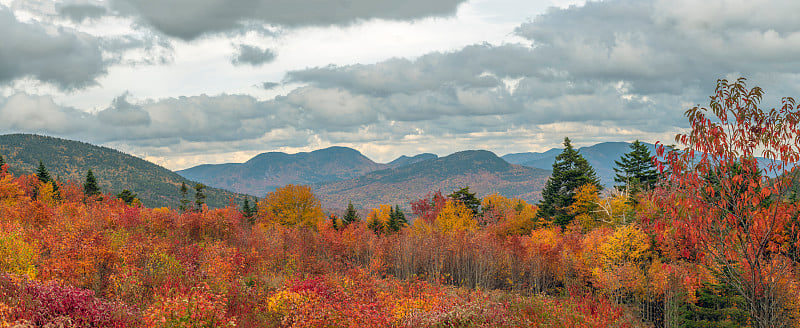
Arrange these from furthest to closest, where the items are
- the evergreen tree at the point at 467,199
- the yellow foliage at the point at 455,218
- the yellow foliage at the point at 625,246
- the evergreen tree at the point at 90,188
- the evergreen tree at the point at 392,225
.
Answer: the evergreen tree at the point at 467,199 < the evergreen tree at the point at 90,188 < the evergreen tree at the point at 392,225 < the yellow foliage at the point at 455,218 < the yellow foliage at the point at 625,246

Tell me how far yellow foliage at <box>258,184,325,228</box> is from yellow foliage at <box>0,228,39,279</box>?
46.6 meters

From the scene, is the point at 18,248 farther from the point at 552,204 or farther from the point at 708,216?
the point at 552,204

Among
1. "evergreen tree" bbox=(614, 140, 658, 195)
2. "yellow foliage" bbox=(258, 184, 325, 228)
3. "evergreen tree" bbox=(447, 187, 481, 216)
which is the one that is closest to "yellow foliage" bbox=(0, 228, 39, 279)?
"yellow foliage" bbox=(258, 184, 325, 228)

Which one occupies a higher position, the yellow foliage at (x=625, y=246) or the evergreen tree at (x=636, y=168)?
the evergreen tree at (x=636, y=168)

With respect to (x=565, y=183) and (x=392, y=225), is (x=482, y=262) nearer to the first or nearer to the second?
(x=565, y=183)

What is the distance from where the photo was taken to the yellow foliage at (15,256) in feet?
50.8

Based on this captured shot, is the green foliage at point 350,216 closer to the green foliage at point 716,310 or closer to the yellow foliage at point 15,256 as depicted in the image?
the green foliage at point 716,310

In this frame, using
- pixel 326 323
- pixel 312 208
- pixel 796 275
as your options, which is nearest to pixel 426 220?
pixel 312 208

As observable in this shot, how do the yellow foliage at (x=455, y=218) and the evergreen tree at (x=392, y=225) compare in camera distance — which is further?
the evergreen tree at (x=392, y=225)

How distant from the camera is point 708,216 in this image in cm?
729

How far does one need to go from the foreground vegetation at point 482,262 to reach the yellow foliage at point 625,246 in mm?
164

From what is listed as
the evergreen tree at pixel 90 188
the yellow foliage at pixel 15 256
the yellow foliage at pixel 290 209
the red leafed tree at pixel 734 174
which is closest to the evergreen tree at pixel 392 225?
the yellow foliage at pixel 290 209

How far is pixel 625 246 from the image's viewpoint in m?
33.0

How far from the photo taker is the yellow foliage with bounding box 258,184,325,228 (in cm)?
6359
